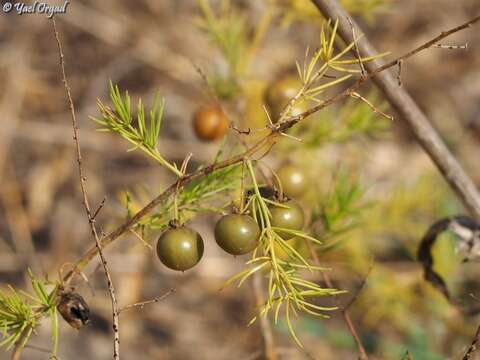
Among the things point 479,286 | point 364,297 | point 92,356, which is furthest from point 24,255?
point 479,286

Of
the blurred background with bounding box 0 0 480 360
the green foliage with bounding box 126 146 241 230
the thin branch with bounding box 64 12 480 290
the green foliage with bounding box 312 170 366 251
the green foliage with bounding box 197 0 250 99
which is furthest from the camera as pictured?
the blurred background with bounding box 0 0 480 360

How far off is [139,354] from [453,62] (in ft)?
6.38

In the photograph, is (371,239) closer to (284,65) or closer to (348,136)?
(284,65)

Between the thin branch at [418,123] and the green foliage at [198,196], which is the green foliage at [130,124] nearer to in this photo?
the green foliage at [198,196]

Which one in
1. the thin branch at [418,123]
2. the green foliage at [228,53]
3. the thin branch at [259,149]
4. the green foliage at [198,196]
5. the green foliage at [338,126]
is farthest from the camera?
the green foliage at [228,53]

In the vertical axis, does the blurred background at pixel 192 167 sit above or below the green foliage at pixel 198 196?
above

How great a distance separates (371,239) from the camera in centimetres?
244

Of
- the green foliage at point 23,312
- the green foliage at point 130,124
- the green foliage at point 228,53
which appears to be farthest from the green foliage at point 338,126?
the green foliage at point 23,312

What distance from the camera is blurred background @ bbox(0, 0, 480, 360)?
2057 millimetres

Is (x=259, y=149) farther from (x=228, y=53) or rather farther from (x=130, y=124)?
(x=228, y=53)

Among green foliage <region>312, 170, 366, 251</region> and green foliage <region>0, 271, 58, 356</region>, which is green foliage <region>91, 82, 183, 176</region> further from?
green foliage <region>312, 170, 366, 251</region>

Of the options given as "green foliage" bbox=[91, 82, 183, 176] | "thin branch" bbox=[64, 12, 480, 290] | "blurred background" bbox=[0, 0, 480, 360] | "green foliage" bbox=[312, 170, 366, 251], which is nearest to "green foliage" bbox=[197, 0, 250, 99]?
"blurred background" bbox=[0, 0, 480, 360]

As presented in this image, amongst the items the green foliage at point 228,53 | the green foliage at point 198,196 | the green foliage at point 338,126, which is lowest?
the green foliage at point 198,196

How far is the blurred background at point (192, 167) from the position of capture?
2.06 m
